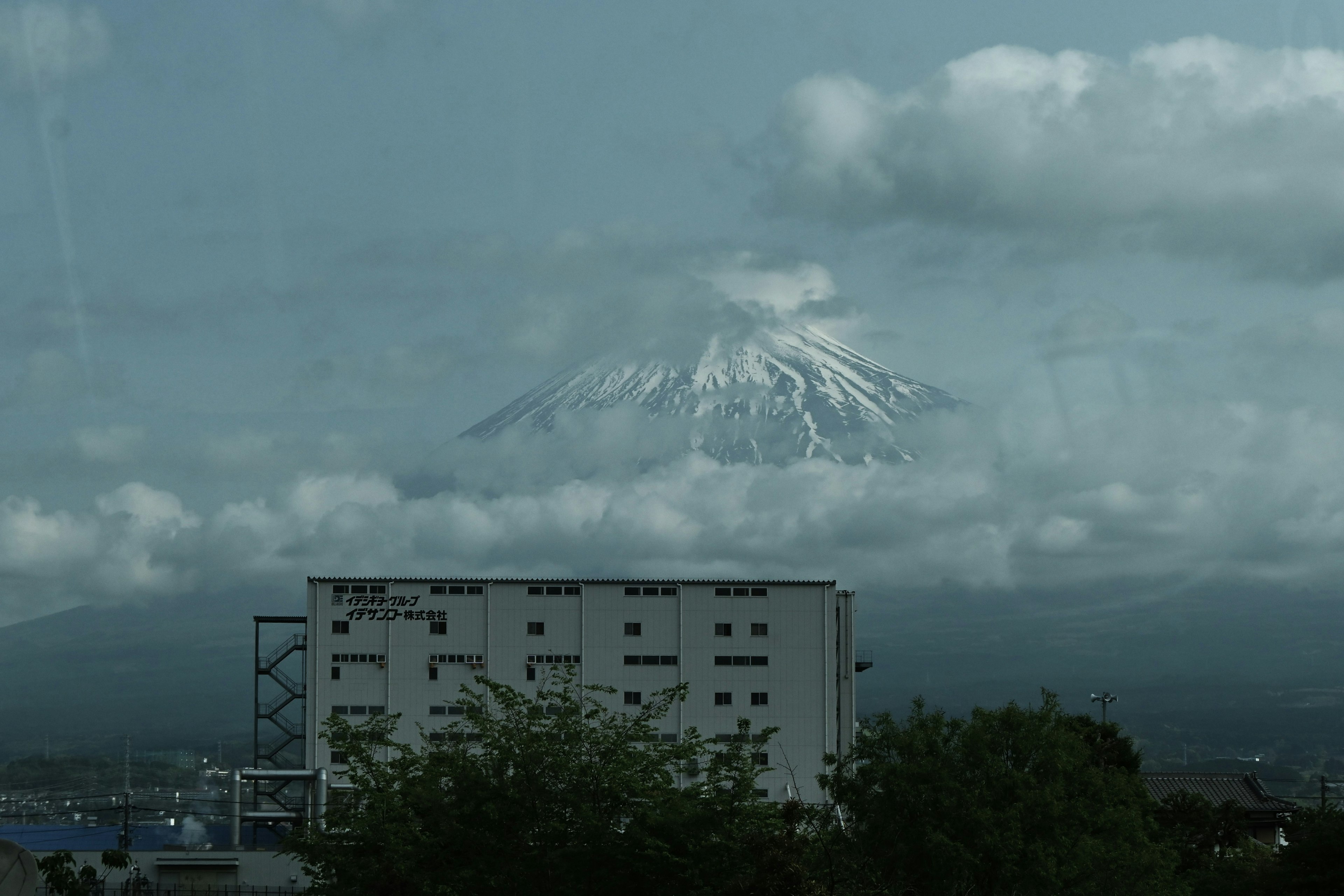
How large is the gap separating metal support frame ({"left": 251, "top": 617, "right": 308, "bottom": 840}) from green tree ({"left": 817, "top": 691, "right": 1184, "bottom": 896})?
48.8 meters

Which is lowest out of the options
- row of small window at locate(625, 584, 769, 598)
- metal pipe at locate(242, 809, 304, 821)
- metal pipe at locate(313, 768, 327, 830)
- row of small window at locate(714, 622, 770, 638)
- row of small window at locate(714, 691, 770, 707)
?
metal pipe at locate(242, 809, 304, 821)

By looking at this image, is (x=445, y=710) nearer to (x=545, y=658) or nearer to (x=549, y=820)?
(x=545, y=658)

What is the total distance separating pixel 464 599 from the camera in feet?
274

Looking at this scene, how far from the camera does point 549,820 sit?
3125cm

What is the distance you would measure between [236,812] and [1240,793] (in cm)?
6104

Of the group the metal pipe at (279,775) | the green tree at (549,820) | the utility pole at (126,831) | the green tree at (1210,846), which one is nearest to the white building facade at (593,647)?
the metal pipe at (279,775)

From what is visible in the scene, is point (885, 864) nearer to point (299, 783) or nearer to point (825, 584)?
point (825, 584)

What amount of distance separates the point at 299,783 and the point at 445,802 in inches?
2120

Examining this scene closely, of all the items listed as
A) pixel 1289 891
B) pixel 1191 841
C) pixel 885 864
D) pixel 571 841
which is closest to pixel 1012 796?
pixel 885 864

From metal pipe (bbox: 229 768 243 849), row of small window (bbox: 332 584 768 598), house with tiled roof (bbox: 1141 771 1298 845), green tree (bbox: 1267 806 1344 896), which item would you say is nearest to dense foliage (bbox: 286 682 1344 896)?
green tree (bbox: 1267 806 1344 896)

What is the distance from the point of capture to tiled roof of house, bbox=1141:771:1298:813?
88.2 m

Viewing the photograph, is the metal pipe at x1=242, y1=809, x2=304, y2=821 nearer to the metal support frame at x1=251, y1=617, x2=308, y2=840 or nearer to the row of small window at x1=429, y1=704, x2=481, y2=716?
the metal support frame at x1=251, y1=617, x2=308, y2=840

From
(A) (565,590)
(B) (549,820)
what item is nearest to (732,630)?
(A) (565,590)

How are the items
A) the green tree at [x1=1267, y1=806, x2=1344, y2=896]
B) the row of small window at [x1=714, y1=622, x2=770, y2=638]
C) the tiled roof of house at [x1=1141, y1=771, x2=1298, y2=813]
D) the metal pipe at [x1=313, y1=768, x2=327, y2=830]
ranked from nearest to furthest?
the green tree at [x1=1267, y1=806, x2=1344, y2=896] → the metal pipe at [x1=313, y1=768, x2=327, y2=830] → the row of small window at [x1=714, y1=622, x2=770, y2=638] → the tiled roof of house at [x1=1141, y1=771, x2=1298, y2=813]
